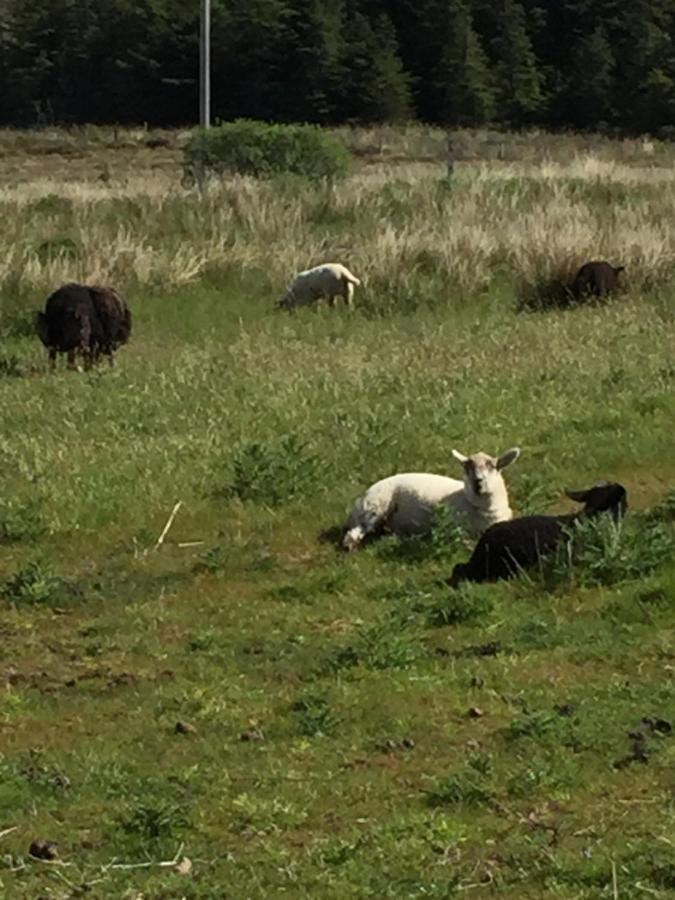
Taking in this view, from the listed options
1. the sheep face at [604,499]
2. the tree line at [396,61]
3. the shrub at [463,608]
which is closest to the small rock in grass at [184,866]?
the shrub at [463,608]

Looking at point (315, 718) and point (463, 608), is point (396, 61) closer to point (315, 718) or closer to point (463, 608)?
point (463, 608)

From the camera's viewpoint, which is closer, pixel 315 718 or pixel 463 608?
pixel 315 718

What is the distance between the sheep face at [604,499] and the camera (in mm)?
7781

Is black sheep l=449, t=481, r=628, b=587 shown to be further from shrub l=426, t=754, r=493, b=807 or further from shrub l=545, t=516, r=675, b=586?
shrub l=426, t=754, r=493, b=807

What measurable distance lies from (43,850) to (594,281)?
12.7 meters

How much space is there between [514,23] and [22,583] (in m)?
51.0

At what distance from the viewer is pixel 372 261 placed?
18.3 metres

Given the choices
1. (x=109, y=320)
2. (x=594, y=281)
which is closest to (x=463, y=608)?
(x=109, y=320)

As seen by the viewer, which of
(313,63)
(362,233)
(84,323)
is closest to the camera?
(84,323)

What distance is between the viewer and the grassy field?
15.8ft

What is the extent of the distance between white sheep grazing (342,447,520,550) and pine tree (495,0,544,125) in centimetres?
4760

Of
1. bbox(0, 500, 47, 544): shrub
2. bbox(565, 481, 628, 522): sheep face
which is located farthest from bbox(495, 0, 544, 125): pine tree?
bbox(565, 481, 628, 522): sheep face

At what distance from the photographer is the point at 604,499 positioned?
7.84m

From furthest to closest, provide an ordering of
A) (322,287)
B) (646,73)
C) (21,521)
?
(646,73)
(322,287)
(21,521)
